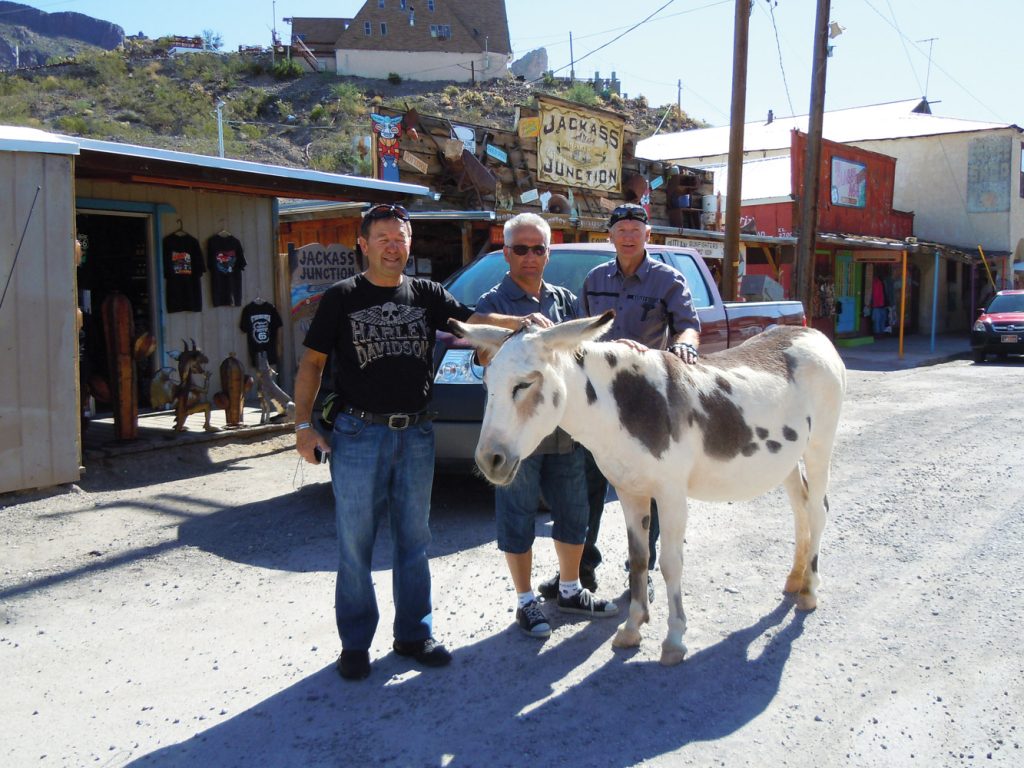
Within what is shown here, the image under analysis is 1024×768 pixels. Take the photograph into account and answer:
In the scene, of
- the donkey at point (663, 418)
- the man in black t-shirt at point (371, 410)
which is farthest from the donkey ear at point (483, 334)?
the man in black t-shirt at point (371, 410)

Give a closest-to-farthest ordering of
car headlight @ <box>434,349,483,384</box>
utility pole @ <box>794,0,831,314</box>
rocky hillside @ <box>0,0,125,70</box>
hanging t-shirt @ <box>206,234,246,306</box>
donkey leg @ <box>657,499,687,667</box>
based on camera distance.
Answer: donkey leg @ <box>657,499,687,667</box>
car headlight @ <box>434,349,483,384</box>
hanging t-shirt @ <box>206,234,246,306</box>
utility pole @ <box>794,0,831,314</box>
rocky hillside @ <box>0,0,125,70</box>

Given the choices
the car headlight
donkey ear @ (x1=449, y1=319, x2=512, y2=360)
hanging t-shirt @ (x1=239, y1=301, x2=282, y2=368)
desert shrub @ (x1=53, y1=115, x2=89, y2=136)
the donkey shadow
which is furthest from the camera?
desert shrub @ (x1=53, y1=115, x2=89, y2=136)

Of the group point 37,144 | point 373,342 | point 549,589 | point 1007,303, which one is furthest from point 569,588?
point 1007,303

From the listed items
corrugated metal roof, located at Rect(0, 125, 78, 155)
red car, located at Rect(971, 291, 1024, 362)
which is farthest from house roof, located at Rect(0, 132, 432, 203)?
red car, located at Rect(971, 291, 1024, 362)

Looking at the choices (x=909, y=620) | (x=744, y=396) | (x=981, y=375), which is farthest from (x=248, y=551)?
(x=981, y=375)

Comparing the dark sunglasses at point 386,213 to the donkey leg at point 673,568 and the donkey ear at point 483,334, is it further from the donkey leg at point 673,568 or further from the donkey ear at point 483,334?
the donkey leg at point 673,568

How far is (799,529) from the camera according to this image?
4641 mm

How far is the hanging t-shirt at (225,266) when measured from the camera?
10.7 meters

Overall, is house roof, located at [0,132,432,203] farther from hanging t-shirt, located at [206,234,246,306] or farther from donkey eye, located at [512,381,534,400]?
donkey eye, located at [512,381,534,400]

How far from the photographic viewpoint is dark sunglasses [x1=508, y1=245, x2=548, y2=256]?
3.95 meters

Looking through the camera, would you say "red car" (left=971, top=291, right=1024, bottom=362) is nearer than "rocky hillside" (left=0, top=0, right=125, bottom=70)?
Yes

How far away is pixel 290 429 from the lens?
9656 mm

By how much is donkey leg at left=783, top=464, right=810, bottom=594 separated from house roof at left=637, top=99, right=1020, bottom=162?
2659cm

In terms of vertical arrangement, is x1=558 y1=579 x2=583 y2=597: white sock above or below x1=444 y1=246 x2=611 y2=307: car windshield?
below
